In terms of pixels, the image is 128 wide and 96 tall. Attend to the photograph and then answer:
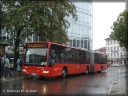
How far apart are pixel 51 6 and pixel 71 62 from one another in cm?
587

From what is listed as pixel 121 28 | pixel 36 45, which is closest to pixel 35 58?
pixel 36 45

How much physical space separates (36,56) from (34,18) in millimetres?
5171

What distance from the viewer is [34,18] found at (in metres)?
21.3

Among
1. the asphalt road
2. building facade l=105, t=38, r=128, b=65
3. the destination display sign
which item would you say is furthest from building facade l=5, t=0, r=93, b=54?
building facade l=105, t=38, r=128, b=65

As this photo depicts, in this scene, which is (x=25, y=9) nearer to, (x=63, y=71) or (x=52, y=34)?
(x=52, y=34)

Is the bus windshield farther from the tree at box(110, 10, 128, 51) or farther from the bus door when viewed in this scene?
the tree at box(110, 10, 128, 51)

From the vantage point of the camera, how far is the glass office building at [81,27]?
5557 centimetres

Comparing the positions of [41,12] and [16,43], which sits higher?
[41,12]

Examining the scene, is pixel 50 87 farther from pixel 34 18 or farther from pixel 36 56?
pixel 34 18

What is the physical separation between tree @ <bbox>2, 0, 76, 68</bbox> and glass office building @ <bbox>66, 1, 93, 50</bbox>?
1225 inches

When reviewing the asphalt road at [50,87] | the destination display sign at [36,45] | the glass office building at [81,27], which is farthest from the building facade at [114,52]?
the asphalt road at [50,87]

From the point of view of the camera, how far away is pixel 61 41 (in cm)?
2577

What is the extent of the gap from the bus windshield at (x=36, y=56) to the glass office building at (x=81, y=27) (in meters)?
37.1

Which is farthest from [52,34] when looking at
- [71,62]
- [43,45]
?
[43,45]
